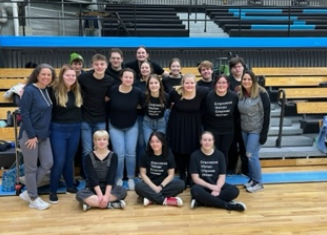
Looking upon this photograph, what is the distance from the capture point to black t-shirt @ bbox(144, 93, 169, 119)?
3934 millimetres

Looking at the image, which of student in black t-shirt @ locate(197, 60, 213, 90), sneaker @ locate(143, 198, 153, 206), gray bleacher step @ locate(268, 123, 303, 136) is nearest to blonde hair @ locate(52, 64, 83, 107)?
sneaker @ locate(143, 198, 153, 206)

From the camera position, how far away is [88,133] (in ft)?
12.8

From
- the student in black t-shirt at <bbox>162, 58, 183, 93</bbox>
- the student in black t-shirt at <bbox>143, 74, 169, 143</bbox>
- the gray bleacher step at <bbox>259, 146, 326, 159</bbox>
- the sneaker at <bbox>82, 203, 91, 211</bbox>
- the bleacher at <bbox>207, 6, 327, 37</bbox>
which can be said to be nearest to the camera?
the sneaker at <bbox>82, 203, 91, 211</bbox>

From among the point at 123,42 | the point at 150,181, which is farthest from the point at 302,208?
the point at 123,42

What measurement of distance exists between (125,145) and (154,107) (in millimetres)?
530

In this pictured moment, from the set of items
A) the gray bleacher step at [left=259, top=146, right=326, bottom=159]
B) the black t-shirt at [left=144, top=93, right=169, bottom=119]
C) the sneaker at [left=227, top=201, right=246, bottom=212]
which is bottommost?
the sneaker at [left=227, top=201, right=246, bottom=212]

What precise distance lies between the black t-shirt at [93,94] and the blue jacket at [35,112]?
0.42m

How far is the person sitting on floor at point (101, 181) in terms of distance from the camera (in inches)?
138

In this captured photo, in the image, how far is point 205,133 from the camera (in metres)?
3.72

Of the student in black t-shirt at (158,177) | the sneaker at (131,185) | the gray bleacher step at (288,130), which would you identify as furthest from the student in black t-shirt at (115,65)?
the gray bleacher step at (288,130)

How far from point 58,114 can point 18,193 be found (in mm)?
1017

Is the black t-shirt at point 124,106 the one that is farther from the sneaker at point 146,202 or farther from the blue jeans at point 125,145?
the sneaker at point 146,202

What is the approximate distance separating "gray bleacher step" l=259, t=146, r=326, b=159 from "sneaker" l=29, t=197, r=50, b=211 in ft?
9.15

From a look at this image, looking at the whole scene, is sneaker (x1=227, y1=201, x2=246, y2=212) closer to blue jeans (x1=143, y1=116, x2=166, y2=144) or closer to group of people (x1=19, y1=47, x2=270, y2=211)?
group of people (x1=19, y1=47, x2=270, y2=211)
